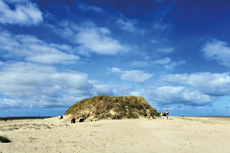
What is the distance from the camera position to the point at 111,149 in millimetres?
11023

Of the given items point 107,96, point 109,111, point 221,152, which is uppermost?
point 107,96

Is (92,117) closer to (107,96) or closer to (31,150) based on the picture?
(107,96)

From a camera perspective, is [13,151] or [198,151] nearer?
[13,151]

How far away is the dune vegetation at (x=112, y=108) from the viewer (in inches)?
1304

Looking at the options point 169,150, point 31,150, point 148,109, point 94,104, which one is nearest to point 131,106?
point 148,109

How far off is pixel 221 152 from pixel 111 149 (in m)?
7.28

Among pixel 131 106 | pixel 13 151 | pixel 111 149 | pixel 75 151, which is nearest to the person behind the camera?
pixel 13 151

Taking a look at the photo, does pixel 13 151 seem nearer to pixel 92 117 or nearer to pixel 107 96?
pixel 92 117

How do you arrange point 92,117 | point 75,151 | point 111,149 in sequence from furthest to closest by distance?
point 92,117
point 111,149
point 75,151

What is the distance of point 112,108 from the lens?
3466 centimetres

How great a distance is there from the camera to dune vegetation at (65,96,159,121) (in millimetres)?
33125

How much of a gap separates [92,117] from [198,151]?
78.5ft

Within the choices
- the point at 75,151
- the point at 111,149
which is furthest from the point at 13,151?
the point at 111,149

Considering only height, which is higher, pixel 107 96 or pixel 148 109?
pixel 107 96
